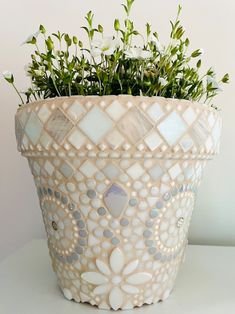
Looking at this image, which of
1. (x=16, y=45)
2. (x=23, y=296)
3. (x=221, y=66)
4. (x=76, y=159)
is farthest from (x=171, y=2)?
(x=23, y=296)

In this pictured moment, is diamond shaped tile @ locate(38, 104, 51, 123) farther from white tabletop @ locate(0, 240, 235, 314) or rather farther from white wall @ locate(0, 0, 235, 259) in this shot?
white wall @ locate(0, 0, 235, 259)

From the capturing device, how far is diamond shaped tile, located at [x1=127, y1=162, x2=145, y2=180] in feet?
1.08

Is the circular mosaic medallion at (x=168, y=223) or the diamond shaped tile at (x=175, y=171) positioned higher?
the diamond shaped tile at (x=175, y=171)

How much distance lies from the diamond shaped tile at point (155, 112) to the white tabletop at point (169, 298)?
203mm

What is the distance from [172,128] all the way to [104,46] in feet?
0.32

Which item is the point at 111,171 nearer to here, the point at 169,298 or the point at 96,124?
the point at 96,124

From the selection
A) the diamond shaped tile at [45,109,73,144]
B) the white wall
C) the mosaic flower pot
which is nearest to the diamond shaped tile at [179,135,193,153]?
the mosaic flower pot

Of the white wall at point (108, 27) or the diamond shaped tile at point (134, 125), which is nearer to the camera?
the diamond shaped tile at point (134, 125)

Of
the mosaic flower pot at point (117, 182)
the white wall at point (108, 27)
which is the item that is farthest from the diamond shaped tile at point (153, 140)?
the white wall at point (108, 27)

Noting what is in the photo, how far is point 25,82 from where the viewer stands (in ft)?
2.27

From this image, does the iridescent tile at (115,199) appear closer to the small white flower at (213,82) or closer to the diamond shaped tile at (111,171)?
the diamond shaped tile at (111,171)

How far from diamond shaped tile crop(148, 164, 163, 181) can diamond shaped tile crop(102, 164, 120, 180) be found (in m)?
0.03

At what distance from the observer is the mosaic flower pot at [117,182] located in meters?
0.32

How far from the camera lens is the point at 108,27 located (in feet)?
2.14
